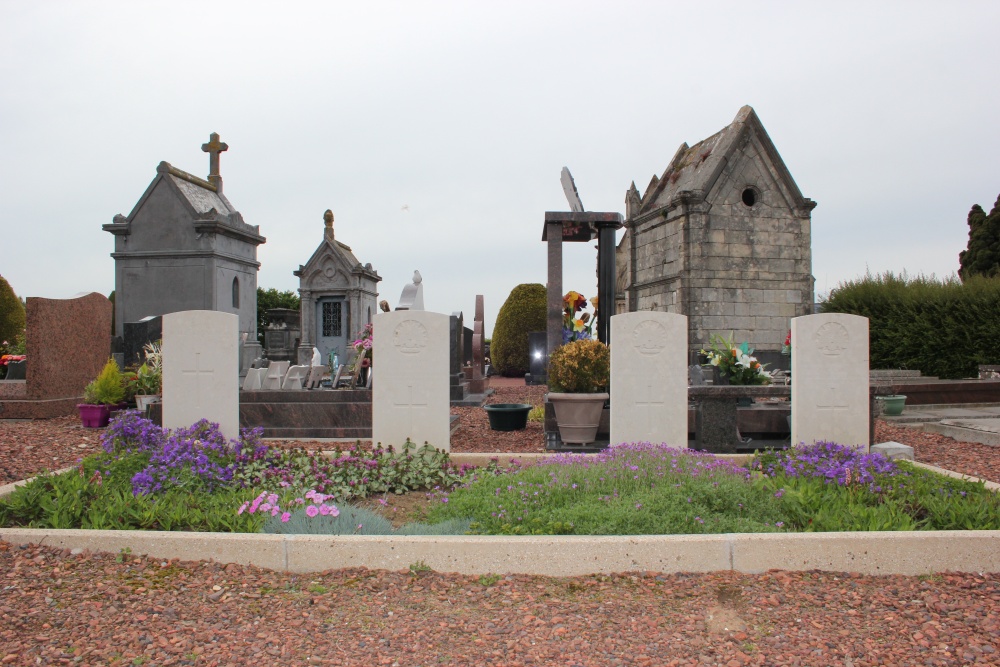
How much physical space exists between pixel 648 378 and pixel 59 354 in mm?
9495

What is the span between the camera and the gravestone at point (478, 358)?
15.0 meters

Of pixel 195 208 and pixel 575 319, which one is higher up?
pixel 195 208

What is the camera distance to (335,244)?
21.5 m

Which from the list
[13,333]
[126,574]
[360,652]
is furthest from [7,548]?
[13,333]

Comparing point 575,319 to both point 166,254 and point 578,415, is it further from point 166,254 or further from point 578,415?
point 166,254

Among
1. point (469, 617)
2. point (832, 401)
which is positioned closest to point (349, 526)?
point (469, 617)

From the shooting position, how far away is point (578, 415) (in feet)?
23.6

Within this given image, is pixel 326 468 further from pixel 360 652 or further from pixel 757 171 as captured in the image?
pixel 757 171

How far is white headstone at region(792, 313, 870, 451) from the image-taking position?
622 centimetres

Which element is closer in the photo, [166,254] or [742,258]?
[742,258]

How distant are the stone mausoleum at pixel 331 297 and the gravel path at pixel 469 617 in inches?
680

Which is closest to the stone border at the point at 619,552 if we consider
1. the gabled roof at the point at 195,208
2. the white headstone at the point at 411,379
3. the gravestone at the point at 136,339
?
the white headstone at the point at 411,379

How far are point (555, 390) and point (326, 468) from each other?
296 centimetres

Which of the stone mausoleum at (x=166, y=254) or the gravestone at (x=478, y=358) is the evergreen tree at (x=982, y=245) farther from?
the stone mausoleum at (x=166, y=254)
